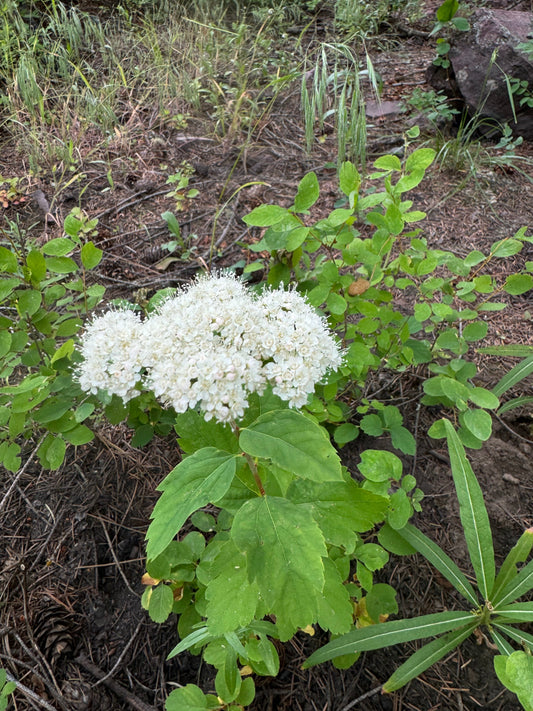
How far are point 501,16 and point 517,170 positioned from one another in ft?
4.95

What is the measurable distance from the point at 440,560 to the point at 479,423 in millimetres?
502

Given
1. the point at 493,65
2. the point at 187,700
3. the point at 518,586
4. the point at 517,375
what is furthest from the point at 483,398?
the point at 493,65

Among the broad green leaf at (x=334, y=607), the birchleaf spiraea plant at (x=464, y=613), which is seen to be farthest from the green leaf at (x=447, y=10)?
the broad green leaf at (x=334, y=607)

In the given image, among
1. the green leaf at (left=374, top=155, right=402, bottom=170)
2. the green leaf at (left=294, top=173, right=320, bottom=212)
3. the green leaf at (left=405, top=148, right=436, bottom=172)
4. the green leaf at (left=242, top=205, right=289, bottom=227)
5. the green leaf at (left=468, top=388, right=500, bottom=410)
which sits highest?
the green leaf at (left=405, top=148, right=436, bottom=172)

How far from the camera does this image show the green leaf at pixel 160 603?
4.96ft

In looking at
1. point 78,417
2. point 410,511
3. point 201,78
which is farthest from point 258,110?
point 410,511

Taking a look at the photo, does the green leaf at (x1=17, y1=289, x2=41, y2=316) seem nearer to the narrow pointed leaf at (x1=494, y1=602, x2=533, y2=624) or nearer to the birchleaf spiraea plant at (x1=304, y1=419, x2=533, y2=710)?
the birchleaf spiraea plant at (x1=304, y1=419, x2=533, y2=710)

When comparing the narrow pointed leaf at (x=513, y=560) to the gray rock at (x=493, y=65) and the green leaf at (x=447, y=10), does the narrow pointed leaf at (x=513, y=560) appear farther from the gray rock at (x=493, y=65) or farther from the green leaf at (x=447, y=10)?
the green leaf at (x=447, y=10)

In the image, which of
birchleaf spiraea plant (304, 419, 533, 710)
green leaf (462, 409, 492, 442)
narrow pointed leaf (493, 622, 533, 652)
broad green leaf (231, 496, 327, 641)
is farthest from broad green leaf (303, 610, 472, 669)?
green leaf (462, 409, 492, 442)

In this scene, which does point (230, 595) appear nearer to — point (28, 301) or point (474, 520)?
A: point (474, 520)

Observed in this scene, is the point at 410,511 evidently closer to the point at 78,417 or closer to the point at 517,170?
the point at 78,417

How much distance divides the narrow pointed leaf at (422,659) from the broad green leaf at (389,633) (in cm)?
4

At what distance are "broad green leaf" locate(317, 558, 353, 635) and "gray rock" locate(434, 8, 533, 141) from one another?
3.63 m

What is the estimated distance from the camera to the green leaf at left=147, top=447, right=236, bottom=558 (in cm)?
101
